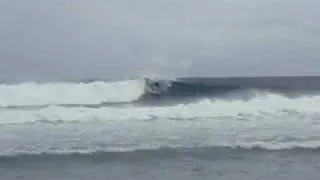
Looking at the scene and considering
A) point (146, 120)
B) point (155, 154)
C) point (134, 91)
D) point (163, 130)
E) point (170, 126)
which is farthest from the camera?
point (134, 91)

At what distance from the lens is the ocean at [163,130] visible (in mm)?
8859

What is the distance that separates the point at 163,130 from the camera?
37.3ft

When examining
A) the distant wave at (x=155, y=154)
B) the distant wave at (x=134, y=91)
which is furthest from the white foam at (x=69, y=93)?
the distant wave at (x=155, y=154)

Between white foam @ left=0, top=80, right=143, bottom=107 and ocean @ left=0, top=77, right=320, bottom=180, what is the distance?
0.08 feet

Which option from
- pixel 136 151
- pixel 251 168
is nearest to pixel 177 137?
pixel 136 151

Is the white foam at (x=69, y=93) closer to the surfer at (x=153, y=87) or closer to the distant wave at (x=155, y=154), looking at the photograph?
the surfer at (x=153, y=87)

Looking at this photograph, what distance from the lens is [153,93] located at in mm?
14867

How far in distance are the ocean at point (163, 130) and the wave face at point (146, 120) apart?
2cm

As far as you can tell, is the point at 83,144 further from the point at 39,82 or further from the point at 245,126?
the point at 39,82

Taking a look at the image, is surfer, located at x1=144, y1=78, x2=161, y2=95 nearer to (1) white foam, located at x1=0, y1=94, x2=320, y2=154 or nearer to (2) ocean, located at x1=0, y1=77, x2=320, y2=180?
(2) ocean, located at x1=0, y1=77, x2=320, y2=180

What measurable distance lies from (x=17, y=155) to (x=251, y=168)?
135 inches

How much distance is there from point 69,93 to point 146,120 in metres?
3.57

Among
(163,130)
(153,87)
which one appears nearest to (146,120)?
(163,130)

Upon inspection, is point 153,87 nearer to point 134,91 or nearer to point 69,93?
point 134,91
